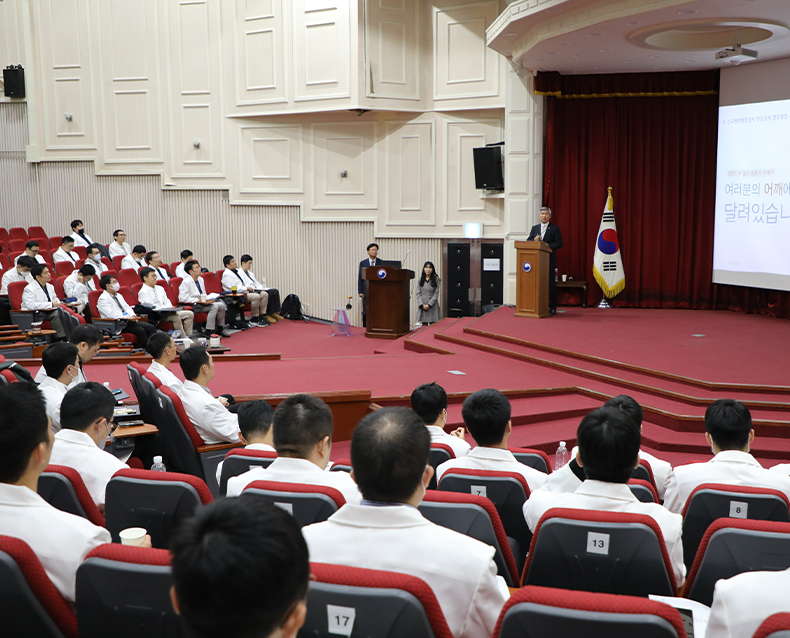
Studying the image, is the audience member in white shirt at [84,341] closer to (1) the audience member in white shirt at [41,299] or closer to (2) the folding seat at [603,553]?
(2) the folding seat at [603,553]

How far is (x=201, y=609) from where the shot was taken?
0.93 meters

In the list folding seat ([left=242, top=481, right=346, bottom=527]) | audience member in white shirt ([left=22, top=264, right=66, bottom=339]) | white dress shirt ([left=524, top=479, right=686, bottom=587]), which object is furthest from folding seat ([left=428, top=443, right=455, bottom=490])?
audience member in white shirt ([left=22, top=264, right=66, bottom=339])

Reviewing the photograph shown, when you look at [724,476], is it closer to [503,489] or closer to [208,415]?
[503,489]

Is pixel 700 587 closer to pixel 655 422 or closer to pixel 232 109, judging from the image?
pixel 655 422

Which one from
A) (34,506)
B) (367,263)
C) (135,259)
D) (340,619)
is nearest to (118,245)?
(135,259)

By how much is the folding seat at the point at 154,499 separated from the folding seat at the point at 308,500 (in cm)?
29

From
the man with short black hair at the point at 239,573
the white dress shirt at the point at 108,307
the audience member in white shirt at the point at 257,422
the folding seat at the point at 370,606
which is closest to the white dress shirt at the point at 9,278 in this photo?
the white dress shirt at the point at 108,307

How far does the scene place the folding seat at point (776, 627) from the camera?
117 cm

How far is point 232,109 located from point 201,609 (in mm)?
11404

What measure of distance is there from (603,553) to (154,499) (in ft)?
4.38

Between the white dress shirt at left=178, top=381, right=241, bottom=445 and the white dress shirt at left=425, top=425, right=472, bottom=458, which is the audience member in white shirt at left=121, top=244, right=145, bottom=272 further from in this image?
the white dress shirt at left=425, top=425, right=472, bottom=458

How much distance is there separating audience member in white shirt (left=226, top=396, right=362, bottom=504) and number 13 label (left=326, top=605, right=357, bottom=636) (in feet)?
3.22

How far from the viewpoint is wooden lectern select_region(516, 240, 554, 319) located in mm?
7957

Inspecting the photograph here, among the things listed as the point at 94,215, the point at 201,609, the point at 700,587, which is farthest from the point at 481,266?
the point at 201,609
